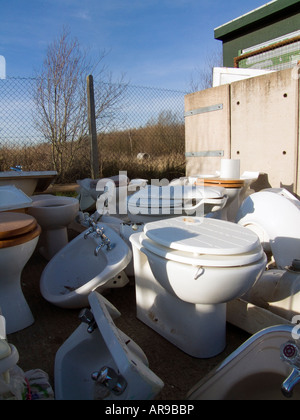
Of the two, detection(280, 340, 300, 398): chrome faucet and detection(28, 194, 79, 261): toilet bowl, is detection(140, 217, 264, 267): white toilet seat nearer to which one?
detection(280, 340, 300, 398): chrome faucet

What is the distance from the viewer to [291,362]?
0.72 m

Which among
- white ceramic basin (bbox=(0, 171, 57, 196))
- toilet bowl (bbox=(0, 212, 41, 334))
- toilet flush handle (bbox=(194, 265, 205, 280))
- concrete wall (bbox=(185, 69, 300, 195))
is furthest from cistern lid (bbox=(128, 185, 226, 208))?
concrete wall (bbox=(185, 69, 300, 195))

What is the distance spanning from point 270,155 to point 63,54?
3305 millimetres

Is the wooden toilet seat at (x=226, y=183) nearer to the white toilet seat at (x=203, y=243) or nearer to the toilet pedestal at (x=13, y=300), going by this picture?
the white toilet seat at (x=203, y=243)

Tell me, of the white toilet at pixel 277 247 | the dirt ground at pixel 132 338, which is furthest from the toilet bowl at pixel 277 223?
the dirt ground at pixel 132 338

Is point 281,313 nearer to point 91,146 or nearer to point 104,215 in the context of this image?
point 104,215

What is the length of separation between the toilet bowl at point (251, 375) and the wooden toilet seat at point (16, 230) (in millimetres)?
1006

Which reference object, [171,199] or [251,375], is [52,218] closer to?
[171,199]

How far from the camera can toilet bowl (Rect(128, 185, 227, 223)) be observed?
1936mm

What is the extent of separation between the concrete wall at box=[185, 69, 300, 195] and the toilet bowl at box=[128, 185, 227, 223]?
4.25ft

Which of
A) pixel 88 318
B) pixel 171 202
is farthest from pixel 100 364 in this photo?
pixel 171 202

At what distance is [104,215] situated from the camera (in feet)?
8.57

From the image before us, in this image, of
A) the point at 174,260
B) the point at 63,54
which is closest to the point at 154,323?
the point at 174,260

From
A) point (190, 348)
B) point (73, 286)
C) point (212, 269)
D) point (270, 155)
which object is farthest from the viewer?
point (270, 155)
